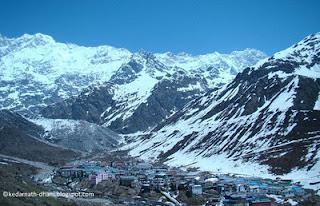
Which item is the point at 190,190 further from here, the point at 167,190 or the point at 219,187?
the point at 219,187

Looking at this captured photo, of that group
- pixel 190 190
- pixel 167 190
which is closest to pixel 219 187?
pixel 190 190

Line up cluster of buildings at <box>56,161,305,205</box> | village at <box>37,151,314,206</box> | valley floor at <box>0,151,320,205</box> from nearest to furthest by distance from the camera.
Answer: valley floor at <box>0,151,320,205</box>
cluster of buildings at <box>56,161,305,205</box>
village at <box>37,151,314,206</box>

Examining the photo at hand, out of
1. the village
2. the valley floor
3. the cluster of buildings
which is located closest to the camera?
the valley floor

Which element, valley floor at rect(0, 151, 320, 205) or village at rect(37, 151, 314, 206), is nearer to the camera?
valley floor at rect(0, 151, 320, 205)

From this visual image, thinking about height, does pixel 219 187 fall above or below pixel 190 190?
above

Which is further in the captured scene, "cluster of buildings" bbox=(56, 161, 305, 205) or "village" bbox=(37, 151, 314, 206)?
"village" bbox=(37, 151, 314, 206)

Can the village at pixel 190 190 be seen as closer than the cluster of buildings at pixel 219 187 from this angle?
No

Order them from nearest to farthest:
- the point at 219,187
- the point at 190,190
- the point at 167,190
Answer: the point at 190,190, the point at 219,187, the point at 167,190

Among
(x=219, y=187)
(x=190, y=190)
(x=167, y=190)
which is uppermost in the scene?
(x=219, y=187)

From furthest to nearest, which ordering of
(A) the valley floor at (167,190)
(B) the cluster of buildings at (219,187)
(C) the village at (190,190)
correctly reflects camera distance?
(C) the village at (190,190), (B) the cluster of buildings at (219,187), (A) the valley floor at (167,190)

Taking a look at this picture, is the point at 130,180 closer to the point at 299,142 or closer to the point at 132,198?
the point at 132,198

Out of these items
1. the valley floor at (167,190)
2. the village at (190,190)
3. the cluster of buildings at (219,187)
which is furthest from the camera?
the village at (190,190)

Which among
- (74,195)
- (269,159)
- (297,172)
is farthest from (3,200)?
(269,159)
